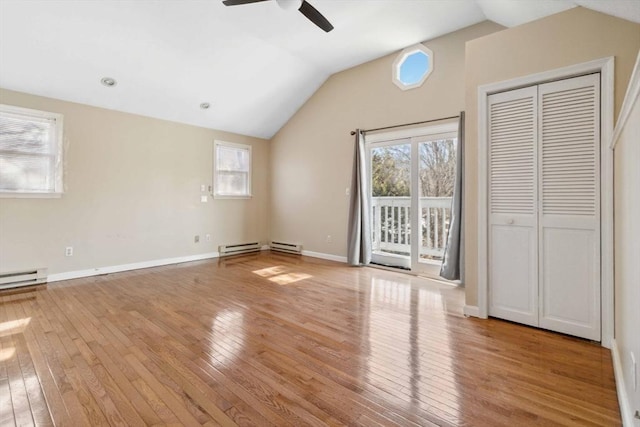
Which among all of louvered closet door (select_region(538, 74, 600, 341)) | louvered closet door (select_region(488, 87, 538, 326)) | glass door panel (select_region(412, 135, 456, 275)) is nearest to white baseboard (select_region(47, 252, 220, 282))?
glass door panel (select_region(412, 135, 456, 275))

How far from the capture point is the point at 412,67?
4617 millimetres

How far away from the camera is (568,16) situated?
238cm

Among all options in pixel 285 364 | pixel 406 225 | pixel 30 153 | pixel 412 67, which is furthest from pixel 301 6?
pixel 30 153

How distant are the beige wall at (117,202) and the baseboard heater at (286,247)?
975 millimetres

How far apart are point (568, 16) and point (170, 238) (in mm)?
5747

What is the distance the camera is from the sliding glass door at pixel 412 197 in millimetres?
4352

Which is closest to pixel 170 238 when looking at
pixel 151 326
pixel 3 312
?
pixel 3 312

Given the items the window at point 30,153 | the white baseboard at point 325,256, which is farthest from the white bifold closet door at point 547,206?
the window at point 30,153

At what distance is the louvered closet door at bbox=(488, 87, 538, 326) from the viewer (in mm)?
2590

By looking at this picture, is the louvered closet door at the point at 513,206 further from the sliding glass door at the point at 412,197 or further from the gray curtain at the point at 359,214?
the gray curtain at the point at 359,214

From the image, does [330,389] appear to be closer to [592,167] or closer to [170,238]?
[592,167]

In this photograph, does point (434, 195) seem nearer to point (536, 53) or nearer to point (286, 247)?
point (536, 53)

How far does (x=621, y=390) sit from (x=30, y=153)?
6.14 m

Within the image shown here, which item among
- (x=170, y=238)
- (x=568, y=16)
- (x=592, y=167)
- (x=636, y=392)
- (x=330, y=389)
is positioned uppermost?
(x=568, y=16)
